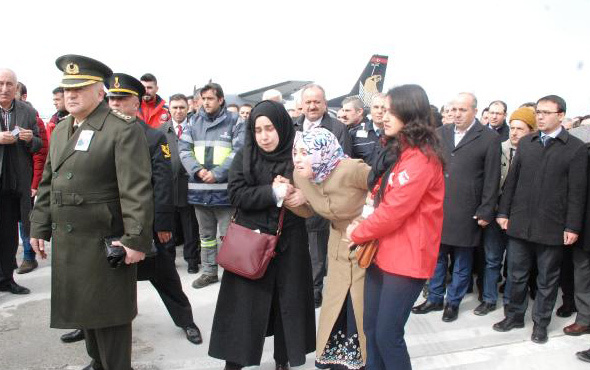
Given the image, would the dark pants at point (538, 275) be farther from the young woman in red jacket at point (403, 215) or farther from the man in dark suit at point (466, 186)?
the young woman in red jacket at point (403, 215)

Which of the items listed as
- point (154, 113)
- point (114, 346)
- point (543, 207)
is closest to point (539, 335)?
point (543, 207)

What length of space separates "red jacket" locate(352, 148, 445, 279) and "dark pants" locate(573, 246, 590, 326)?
205 cm

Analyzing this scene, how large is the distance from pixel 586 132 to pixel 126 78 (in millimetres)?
3815

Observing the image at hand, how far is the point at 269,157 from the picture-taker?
2.60 metres

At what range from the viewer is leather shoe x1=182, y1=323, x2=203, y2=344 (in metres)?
3.26

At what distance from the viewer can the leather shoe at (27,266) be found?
4699 millimetres

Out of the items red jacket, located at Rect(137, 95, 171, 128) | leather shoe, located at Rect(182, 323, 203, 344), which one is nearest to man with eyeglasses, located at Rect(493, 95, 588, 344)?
leather shoe, located at Rect(182, 323, 203, 344)

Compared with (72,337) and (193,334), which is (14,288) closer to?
(72,337)

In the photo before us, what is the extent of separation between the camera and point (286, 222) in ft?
8.68

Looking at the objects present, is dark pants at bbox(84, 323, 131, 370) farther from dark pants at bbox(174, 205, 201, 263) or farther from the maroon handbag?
dark pants at bbox(174, 205, 201, 263)

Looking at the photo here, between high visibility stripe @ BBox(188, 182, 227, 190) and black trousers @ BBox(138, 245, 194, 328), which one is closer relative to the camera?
black trousers @ BBox(138, 245, 194, 328)

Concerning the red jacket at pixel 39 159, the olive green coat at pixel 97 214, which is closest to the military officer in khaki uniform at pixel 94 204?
the olive green coat at pixel 97 214

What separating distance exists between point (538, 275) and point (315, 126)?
2384 mm

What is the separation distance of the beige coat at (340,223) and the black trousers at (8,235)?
325 centimetres
